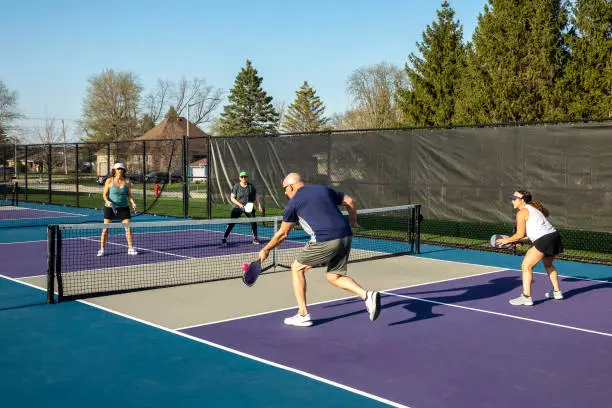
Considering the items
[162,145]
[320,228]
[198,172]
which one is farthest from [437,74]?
[162,145]

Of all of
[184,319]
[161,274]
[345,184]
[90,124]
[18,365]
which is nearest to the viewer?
[18,365]

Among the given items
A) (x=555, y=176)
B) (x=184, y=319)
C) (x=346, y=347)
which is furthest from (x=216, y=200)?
(x=346, y=347)

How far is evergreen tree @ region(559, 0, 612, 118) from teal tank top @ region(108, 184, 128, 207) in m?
12.5

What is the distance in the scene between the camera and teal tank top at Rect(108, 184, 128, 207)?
13016mm

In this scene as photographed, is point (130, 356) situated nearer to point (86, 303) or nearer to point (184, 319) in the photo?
point (184, 319)

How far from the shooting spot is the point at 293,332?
7.68 meters

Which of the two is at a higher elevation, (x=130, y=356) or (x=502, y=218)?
(x=502, y=218)

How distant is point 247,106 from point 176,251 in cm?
5698

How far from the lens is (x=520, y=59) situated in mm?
19281

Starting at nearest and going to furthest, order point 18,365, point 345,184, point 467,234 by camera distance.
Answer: point 18,365 → point 345,184 → point 467,234

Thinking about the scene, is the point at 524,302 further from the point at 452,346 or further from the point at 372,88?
the point at 372,88

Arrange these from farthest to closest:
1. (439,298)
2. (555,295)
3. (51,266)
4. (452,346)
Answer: (439,298) → (555,295) → (51,266) → (452,346)

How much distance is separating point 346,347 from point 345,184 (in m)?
9.96

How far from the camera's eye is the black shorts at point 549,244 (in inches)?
355
